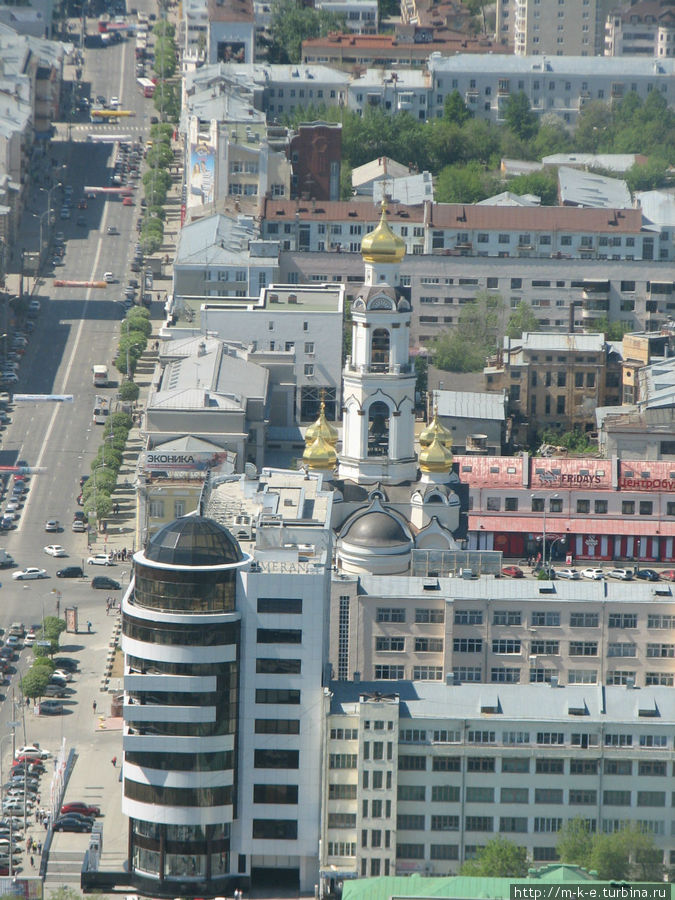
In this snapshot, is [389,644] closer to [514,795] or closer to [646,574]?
[514,795]

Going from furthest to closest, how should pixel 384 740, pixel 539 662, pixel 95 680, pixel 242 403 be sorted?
pixel 242 403
pixel 95 680
pixel 539 662
pixel 384 740

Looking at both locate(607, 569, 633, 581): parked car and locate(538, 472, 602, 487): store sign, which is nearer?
locate(607, 569, 633, 581): parked car

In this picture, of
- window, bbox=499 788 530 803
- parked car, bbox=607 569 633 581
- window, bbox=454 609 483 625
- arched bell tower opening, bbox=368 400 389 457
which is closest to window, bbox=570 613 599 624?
window, bbox=454 609 483 625

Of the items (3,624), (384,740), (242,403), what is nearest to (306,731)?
(384,740)

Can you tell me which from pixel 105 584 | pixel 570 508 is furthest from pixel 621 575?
pixel 105 584

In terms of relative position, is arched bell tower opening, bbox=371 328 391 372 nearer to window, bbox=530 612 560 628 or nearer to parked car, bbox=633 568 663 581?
window, bbox=530 612 560 628

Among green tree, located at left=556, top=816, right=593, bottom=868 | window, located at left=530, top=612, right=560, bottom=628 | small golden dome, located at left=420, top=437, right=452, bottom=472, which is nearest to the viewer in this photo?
green tree, located at left=556, top=816, right=593, bottom=868

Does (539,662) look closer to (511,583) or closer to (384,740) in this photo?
(511,583)
